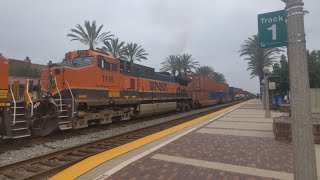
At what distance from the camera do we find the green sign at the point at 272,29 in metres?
3.77

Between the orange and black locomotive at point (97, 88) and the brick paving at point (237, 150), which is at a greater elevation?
the orange and black locomotive at point (97, 88)

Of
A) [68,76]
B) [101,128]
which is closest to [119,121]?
[101,128]

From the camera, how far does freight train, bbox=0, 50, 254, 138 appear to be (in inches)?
385

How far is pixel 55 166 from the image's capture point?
751 cm

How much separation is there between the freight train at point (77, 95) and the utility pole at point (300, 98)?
332 inches

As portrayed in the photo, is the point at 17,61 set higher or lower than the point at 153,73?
higher

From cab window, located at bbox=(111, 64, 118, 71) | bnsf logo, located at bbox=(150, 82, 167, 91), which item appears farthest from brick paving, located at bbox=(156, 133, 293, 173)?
bnsf logo, located at bbox=(150, 82, 167, 91)

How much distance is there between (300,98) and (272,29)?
1016 mm

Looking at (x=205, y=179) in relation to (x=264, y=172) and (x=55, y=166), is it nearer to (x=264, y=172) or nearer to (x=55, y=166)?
(x=264, y=172)

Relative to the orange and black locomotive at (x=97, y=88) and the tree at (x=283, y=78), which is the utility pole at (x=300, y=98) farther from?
the tree at (x=283, y=78)

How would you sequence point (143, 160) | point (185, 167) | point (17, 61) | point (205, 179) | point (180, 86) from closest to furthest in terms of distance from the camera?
point (205, 179), point (185, 167), point (143, 160), point (180, 86), point (17, 61)

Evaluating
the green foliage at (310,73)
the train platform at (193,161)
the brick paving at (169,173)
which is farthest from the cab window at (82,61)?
the green foliage at (310,73)

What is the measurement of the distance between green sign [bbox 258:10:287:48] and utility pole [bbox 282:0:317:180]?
1.26 feet

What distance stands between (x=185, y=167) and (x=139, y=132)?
7385mm
